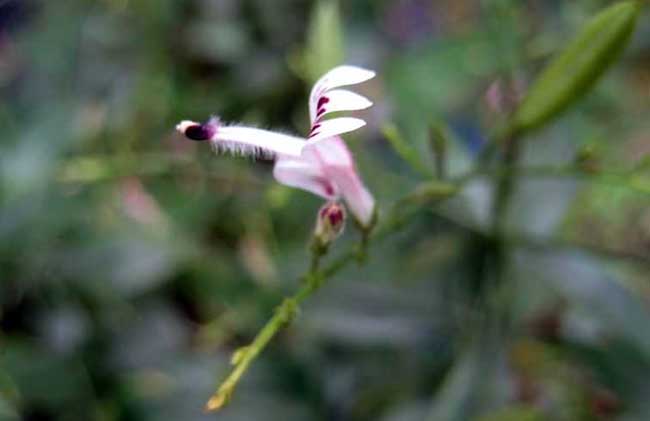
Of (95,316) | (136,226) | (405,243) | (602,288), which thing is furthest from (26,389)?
(602,288)

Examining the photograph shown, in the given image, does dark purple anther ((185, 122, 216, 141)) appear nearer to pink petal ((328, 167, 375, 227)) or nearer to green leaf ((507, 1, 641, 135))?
pink petal ((328, 167, 375, 227))

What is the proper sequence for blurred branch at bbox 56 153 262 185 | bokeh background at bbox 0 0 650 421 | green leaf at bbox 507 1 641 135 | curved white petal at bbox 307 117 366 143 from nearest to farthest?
curved white petal at bbox 307 117 366 143 → green leaf at bbox 507 1 641 135 → bokeh background at bbox 0 0 650 421 → blurred branch at bbox 56 153 262 185

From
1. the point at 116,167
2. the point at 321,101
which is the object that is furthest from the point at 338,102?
the point at 116,167

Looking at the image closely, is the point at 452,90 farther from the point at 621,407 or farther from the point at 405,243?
the point at 621,407

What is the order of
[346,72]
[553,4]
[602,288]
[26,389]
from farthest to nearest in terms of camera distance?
1. [553,4]
2. [26,389]
3. [602,288]
4. [346,72]

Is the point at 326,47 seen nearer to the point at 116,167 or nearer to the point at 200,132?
the point at 200,132

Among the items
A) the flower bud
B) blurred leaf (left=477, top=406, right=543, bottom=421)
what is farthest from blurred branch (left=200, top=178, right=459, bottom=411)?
blurred leaf (left=477, top=406, right=543, bottom=421)
